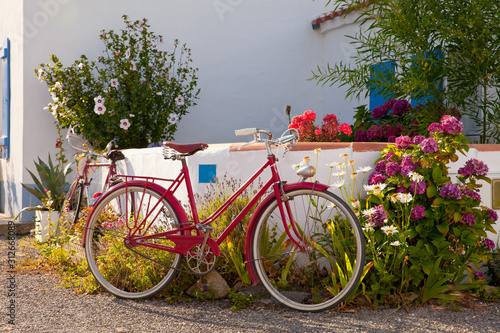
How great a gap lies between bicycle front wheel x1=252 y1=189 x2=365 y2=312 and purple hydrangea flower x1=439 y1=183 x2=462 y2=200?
0.67 metres

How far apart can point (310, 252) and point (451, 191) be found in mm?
1029

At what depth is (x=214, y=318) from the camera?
347 centimetres

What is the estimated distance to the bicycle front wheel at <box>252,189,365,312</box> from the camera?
3.43m

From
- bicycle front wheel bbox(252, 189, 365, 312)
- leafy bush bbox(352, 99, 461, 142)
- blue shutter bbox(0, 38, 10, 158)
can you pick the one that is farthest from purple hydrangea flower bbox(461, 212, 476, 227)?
blue shutter bbox(0, 38, 10, 158)

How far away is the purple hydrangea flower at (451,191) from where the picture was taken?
3660mm

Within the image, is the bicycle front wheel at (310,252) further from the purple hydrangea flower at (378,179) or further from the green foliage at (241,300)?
the purple hydrangea flower at (378,179)

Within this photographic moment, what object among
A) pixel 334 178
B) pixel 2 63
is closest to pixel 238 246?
pixel 334 178

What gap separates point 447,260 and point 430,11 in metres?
2.29

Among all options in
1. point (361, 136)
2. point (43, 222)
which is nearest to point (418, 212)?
point (361, 136)

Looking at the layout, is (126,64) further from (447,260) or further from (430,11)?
(447,260)

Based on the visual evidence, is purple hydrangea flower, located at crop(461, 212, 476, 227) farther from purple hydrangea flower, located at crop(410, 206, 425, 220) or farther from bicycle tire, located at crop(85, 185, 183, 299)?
bicycle tire, located at crop(85, 185, 183, 299)

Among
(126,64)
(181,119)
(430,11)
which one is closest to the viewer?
(430,11)

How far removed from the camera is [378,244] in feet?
12.3

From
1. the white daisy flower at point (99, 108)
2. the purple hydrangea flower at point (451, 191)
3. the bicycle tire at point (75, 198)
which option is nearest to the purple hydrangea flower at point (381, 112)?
the purple hydrangea flower at point (451, 191)
